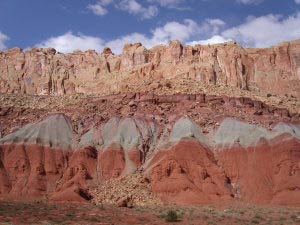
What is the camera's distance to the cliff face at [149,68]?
81875 millimetres

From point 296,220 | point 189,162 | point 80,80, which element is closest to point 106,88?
point 80,80

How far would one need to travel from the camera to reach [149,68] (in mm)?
82625

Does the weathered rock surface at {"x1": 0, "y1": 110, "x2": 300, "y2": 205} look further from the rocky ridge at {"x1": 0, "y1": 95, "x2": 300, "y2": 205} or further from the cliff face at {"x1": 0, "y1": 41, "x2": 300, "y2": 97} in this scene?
the cliff face at {"x1": 0, "y1": 41, "x2": 300, "y2": 97}

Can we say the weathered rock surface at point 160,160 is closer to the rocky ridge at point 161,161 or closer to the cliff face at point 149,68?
the rocky ridge at point 161,161

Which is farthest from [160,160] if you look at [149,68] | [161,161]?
[149,68]

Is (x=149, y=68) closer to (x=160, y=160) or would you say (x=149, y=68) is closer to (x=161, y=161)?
(x=160, y=160)

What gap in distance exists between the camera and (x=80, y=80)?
9100cm

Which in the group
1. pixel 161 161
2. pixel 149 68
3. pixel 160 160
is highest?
pixel 149 68

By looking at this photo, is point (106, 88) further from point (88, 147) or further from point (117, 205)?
point (117, 205)

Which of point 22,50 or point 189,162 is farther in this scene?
point 22,50

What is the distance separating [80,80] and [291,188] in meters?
48.4

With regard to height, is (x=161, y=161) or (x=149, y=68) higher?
(x=149, y=68)

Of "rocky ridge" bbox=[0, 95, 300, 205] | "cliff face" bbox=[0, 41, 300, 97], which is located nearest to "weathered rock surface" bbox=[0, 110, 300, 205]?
"rocky ridge" bbox=[0, 95, 300, 205]

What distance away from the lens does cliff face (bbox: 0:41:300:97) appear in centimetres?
8188
